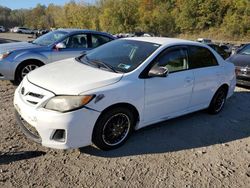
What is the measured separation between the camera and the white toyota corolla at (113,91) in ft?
11.3

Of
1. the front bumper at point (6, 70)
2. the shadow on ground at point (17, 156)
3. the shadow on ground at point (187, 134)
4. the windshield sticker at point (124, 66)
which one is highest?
the windshield sticker at point (124, 66)

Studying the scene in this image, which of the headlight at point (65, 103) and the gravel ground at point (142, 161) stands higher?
the headlight at point (65, 103)

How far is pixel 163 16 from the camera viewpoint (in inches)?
2862

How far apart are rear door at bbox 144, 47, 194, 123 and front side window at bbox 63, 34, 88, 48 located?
366 centimetres

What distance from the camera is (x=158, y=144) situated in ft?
14.0

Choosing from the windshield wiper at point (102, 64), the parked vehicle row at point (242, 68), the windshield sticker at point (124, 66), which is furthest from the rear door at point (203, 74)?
the parked vehicle row at point (242, 68)

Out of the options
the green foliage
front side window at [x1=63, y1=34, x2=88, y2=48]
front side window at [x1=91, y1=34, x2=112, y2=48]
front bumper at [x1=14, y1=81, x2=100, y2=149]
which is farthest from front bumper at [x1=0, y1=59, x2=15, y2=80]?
the green foliage

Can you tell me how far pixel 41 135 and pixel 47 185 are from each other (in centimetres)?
65

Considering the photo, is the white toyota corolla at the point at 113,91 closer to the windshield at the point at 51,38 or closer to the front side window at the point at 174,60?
the front side window at the point at 174,60

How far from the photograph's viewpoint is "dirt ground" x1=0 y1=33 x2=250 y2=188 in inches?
130

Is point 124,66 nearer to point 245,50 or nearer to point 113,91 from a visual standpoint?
point 113,91

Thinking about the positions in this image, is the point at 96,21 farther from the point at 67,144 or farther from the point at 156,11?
the point at 67,144

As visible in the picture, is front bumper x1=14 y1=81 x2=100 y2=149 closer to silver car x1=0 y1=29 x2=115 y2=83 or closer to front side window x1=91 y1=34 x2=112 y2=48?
silver car x1=0 y1=29 x2=115 y2=83

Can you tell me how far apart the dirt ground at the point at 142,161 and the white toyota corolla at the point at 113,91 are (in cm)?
26
